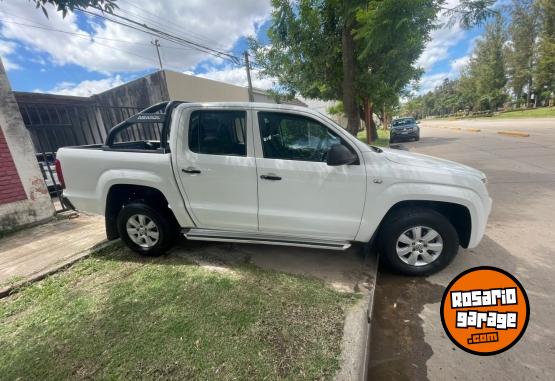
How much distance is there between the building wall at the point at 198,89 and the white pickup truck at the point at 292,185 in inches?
336

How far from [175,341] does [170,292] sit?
68 centimetres

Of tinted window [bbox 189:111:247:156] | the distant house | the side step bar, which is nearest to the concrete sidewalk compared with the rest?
the side step bar

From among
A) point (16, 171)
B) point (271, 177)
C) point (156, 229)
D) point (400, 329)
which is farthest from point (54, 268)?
point (400, 329)

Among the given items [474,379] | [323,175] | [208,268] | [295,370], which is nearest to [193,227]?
[208,268]

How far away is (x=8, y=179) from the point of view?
4.50 m

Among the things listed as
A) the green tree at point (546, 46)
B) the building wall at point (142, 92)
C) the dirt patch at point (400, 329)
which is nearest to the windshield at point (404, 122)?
the building wall at point (142, 92)

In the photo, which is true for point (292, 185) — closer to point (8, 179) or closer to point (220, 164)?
point (220, 164)

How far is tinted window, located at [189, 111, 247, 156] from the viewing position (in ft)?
9.53

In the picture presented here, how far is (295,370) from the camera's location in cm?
177

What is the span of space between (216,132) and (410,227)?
7.74 feet

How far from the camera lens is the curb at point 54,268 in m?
2.87

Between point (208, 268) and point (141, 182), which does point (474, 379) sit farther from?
point (141, 182)

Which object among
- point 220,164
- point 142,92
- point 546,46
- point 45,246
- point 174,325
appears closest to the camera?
point 174,325

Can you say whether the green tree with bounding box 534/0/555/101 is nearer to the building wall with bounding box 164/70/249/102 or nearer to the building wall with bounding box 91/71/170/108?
the building wall with bounding box 164/70/249/102
